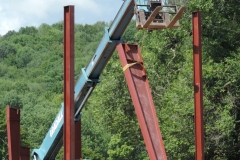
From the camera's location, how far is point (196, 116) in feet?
39.3

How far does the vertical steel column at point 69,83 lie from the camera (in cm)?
1147

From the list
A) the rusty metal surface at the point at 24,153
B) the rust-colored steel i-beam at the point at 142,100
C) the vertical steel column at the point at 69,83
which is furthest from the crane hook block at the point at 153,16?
the rusty metal surface at the point at 24,153

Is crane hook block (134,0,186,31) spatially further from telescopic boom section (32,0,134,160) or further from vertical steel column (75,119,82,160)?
vertical steel column (75,119,82,160)

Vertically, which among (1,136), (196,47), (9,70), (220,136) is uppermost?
(9,70)

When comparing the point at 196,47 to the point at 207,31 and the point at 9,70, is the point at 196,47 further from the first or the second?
the point at 9,70

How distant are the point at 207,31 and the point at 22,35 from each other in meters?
86.9

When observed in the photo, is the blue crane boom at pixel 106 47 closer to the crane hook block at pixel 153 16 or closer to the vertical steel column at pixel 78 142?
the crane hook block at pixel 153 16

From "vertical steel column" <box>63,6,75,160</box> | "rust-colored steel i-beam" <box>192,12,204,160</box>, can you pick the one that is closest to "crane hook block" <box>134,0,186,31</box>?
"rust-colored steel i-beam" <box>192,12,204,160</box>

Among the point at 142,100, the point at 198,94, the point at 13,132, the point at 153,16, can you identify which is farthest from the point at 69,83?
the point at 13,132

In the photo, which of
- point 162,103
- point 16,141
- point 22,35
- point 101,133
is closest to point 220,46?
point 162,103

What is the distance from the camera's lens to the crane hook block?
11.8 m

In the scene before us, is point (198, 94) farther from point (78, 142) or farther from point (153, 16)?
point (78, 142)

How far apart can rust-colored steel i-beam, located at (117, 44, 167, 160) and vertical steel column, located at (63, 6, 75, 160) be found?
109 centimetres

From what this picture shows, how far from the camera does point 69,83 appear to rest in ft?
38.2
